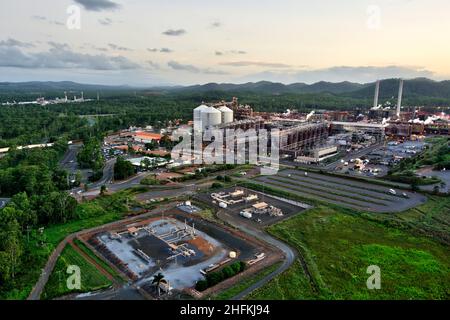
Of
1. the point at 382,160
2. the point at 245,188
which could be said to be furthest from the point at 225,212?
the point at 382,160

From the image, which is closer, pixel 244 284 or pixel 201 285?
pixel 201 285

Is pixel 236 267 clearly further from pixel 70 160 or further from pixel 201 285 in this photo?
pixel 70 160

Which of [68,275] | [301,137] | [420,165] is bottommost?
[68,275]

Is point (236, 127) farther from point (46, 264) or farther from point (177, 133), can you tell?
point (46, 264)

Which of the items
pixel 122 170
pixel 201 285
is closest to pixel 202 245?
pixel 201 285

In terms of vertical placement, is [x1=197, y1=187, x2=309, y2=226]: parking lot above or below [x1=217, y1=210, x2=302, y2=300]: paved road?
above

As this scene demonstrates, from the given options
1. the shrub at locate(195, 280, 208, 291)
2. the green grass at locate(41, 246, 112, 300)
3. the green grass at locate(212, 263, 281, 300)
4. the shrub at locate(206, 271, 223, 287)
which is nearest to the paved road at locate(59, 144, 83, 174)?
the green grass at locate(41, 246, 112, 300)

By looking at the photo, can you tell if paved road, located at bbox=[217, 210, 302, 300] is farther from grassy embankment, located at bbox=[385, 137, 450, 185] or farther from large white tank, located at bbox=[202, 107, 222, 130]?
large white tank, located at bbox=[202, 107, 222, 130]
